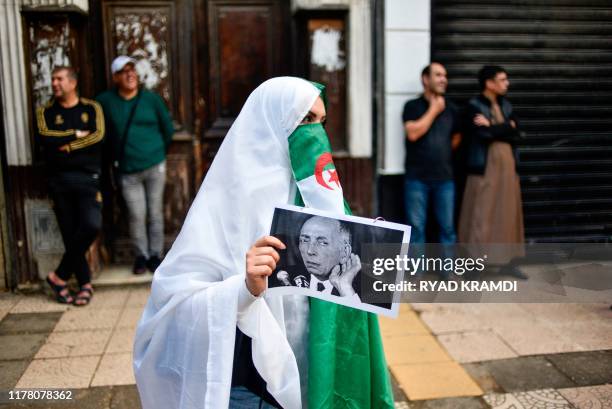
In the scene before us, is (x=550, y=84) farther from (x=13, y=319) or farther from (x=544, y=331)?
(x=13, y=319)

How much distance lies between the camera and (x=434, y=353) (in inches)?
170

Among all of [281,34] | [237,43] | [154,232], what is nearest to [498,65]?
[281,34]

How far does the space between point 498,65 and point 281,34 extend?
2289 mm

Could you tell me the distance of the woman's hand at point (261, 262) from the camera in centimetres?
165

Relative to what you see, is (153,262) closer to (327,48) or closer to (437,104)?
(327,48)

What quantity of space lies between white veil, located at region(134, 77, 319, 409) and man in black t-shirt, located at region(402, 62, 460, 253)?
3.81m

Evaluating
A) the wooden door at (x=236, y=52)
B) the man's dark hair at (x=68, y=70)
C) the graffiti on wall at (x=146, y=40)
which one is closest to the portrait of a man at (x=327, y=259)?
the man's dark hair at (x=68, y=70)

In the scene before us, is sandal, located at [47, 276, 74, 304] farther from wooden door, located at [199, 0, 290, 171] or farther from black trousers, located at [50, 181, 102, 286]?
wooden door, located at [199, 0, 290, 171]

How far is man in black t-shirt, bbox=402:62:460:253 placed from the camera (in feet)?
18.5

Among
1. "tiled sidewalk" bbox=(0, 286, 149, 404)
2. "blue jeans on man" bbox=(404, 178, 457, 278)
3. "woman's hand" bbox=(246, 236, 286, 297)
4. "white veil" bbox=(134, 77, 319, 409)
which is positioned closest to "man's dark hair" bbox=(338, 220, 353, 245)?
"woman's hand" bbox=(246, 236, 286, 297)

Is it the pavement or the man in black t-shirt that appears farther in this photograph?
the man in black t-shirt

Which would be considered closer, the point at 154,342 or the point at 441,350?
the point at 154,342

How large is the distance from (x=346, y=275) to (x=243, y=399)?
1.89 ft

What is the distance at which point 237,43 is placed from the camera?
20.1 feet
